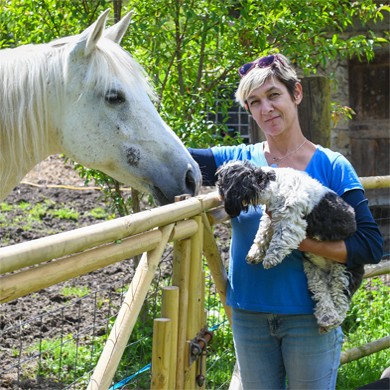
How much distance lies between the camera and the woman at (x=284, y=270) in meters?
2.94

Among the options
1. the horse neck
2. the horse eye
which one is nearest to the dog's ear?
the horse eye

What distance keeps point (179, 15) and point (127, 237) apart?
2.76m

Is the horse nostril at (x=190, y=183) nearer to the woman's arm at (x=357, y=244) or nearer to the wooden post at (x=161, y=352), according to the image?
the woman's arm at (x=357, y=244)

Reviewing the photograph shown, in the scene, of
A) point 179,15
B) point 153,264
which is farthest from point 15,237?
point 153,264

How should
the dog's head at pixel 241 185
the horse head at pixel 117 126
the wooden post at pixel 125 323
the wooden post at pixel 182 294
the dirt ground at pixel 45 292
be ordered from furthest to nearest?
the dirt ground at pixel 45 292 → the horse head at pixel 117 126 → the wooden post at pixel 182 294 → the dog's head at pixel 241 185 → the wooden post at pixel 125 323

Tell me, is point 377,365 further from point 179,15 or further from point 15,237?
point 15,237

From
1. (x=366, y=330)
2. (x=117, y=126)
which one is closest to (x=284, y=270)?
(x=117, y=126)

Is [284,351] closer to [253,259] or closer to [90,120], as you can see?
[253,259]

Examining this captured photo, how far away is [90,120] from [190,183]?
1.86ft

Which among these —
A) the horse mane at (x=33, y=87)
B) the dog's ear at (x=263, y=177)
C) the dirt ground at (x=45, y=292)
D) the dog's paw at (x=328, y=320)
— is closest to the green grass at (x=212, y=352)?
the dirt ground at (x=45, y=292)

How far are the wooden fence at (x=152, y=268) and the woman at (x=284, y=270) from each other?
0.18 metres

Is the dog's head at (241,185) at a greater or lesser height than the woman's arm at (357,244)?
greater

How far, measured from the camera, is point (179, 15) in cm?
502

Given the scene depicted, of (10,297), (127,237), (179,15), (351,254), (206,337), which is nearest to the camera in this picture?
(10,297)
